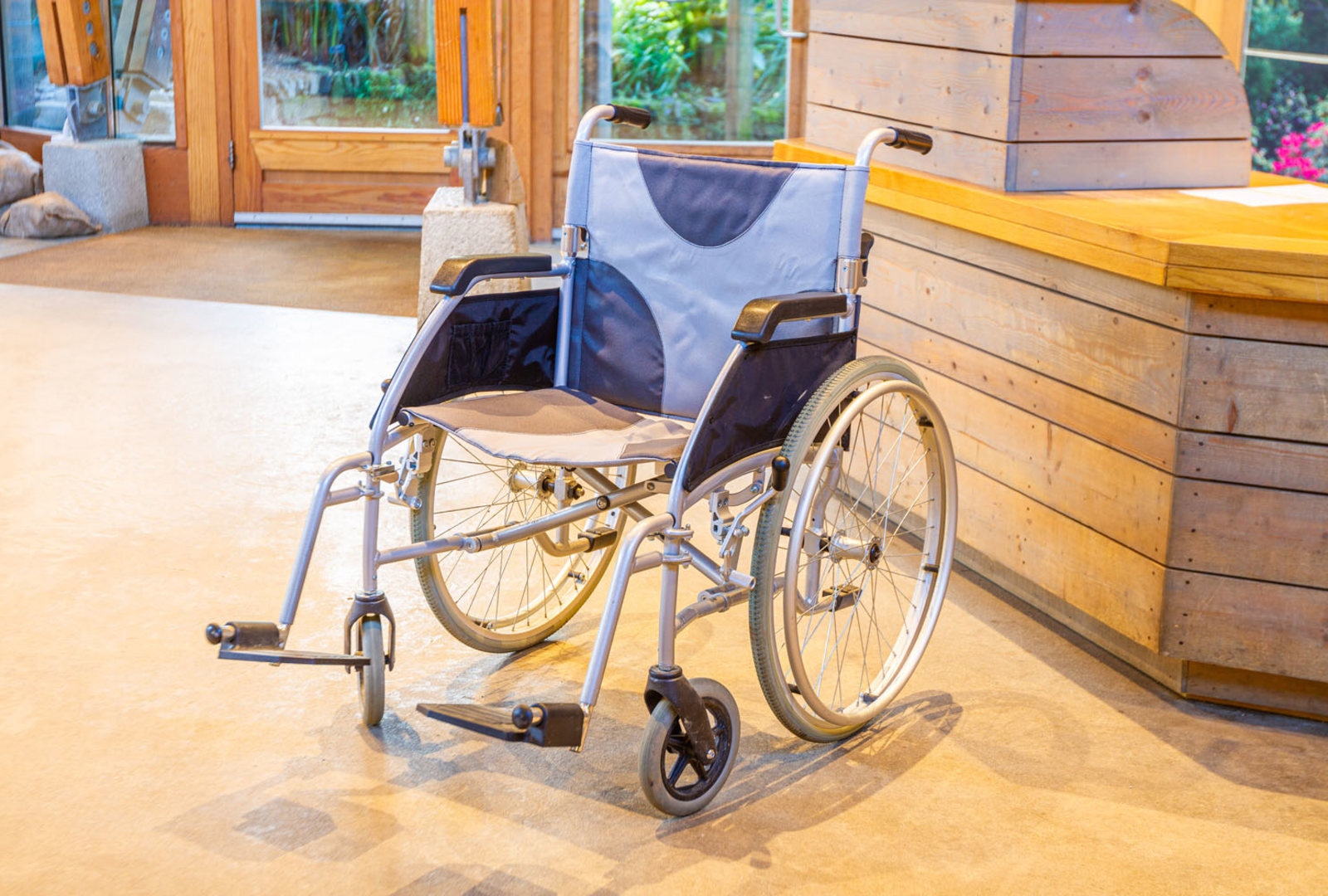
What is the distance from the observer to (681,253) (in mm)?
2248

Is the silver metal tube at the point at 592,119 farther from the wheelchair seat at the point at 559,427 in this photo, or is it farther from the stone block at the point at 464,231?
the stone block at the point at 464,231

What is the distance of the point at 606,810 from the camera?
1916 millimetres

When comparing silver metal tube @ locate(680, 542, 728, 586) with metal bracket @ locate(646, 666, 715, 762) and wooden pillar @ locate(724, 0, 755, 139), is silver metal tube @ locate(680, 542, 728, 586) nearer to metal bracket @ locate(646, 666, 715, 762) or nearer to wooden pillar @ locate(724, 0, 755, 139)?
metal bracket @ locate(646, 666, 715, 762)

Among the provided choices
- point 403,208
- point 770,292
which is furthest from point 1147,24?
point 403,208

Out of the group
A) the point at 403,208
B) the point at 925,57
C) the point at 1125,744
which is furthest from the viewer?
the point at 403,208

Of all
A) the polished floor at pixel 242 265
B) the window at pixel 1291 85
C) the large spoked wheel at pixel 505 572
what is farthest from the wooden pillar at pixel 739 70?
the large spoked wheel at pixel 505 572

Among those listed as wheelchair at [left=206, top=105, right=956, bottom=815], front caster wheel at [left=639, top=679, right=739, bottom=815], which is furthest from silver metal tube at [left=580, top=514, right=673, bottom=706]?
front caster wheel at [left=639, top=679, right=739, bottom=815]

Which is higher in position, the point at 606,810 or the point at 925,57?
the point at 925,57

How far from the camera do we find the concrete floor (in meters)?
1.78

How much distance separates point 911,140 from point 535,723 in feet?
3.66

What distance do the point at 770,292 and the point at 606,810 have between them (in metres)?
0.81

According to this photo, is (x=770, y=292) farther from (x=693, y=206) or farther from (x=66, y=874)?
(x=66, y=874)

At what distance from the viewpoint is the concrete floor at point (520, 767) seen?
1784 mm

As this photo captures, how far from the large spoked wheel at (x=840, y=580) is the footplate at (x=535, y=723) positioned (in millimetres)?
302
